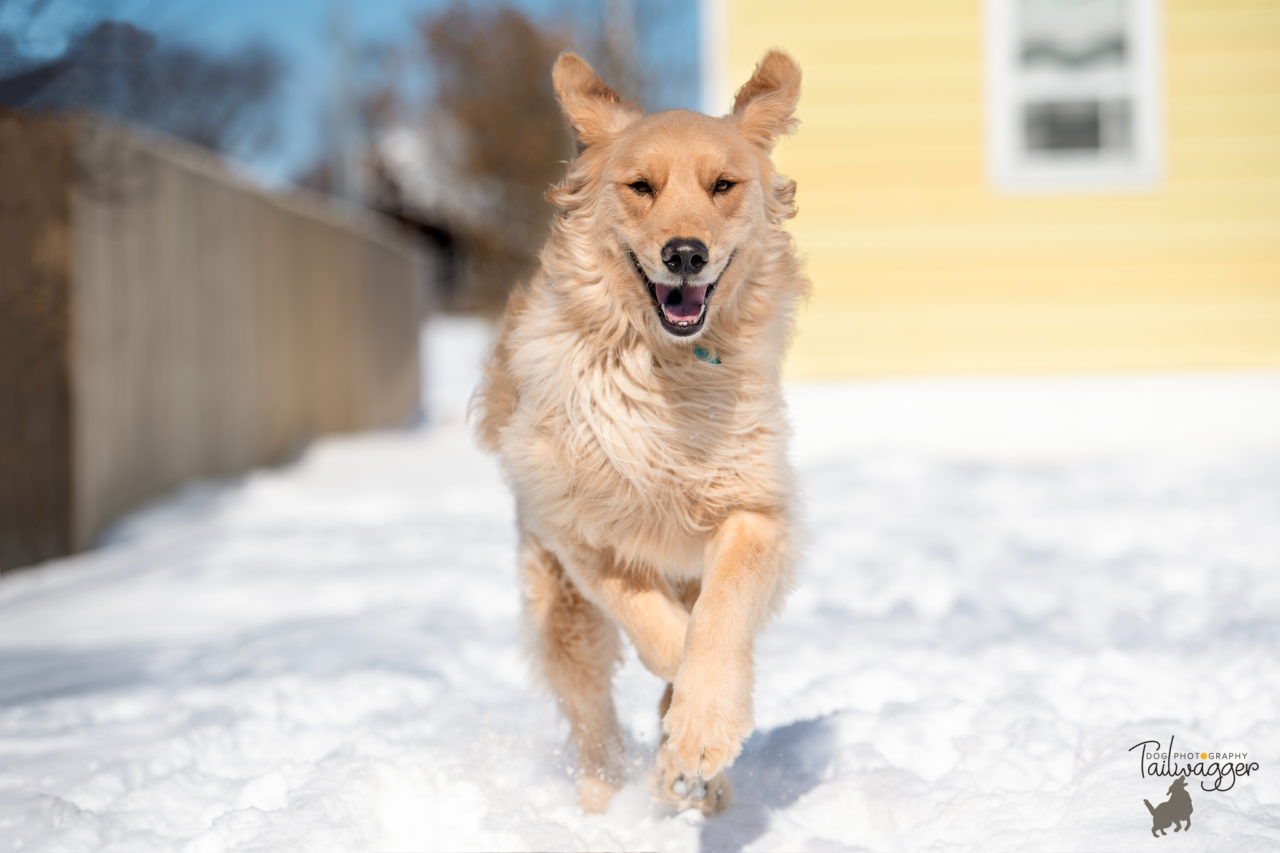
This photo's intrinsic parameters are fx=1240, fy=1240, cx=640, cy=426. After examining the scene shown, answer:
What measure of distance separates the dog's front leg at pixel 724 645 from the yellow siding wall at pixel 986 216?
600 cm

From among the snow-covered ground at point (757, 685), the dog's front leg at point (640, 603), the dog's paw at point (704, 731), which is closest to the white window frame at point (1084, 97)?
the snow-covered ground at point (757, 685)

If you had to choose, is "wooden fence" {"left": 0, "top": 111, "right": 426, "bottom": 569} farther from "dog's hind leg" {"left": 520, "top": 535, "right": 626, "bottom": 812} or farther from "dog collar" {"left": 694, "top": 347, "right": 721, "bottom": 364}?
"dog collar" {"left": 694, "top": 347, "right": 721, "bottom": 364}

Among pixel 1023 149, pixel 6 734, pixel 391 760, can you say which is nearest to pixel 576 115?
pixel 391 760

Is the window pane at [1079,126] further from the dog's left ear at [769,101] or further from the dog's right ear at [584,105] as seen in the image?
the dog's right ear at [584,105]

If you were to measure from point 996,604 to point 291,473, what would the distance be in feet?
18.9

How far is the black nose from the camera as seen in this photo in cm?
280

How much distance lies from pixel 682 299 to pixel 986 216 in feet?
21.1

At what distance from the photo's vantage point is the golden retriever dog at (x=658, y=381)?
2.93 meters

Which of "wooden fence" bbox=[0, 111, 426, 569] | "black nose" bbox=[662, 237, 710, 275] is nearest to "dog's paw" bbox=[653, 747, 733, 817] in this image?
"black nose" bbox=[662, 237, 710, 275]

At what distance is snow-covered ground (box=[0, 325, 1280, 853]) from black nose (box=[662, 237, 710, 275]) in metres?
0.78

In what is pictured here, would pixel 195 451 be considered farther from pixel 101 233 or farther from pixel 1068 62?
pixel 1068 62

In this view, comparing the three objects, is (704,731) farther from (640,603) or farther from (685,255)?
(685,255)

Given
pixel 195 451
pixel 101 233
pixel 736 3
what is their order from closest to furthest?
1. pixel 101 233
2. pixel 195 451
3. pixel 736 3

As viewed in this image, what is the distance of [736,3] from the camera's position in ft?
28.3
